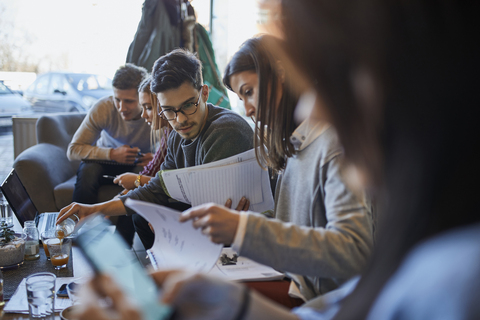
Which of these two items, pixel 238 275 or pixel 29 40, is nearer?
pixel 238 275

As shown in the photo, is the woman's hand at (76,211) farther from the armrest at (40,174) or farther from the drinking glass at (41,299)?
the armrest at (40,174)

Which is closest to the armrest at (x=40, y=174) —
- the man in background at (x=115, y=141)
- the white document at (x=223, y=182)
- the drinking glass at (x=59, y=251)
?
the man in background at (x=115, y=141)

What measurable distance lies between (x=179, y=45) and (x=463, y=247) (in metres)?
2.76

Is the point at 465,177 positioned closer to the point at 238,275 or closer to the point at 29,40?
the point at 238,275

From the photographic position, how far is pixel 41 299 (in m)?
0.80

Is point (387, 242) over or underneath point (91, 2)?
underneath

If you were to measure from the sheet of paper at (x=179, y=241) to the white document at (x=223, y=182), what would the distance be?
340 mm

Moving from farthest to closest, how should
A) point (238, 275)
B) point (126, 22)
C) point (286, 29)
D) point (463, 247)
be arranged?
point (126, 22) < point (238, 275) < point (286, 29) < point (463, 247)

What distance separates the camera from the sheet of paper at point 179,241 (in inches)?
27.5

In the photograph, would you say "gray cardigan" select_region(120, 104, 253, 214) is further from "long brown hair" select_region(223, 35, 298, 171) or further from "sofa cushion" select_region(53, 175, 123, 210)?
"sofa cushion" select_region(53, 175, 123, 210)

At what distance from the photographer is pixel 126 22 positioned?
3295mm

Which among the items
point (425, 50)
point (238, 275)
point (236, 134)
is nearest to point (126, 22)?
point (236, 134)

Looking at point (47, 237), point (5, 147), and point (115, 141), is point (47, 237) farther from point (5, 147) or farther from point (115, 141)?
point (5, 147)

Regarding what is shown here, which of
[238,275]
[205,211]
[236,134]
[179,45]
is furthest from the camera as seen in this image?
[179,45]
